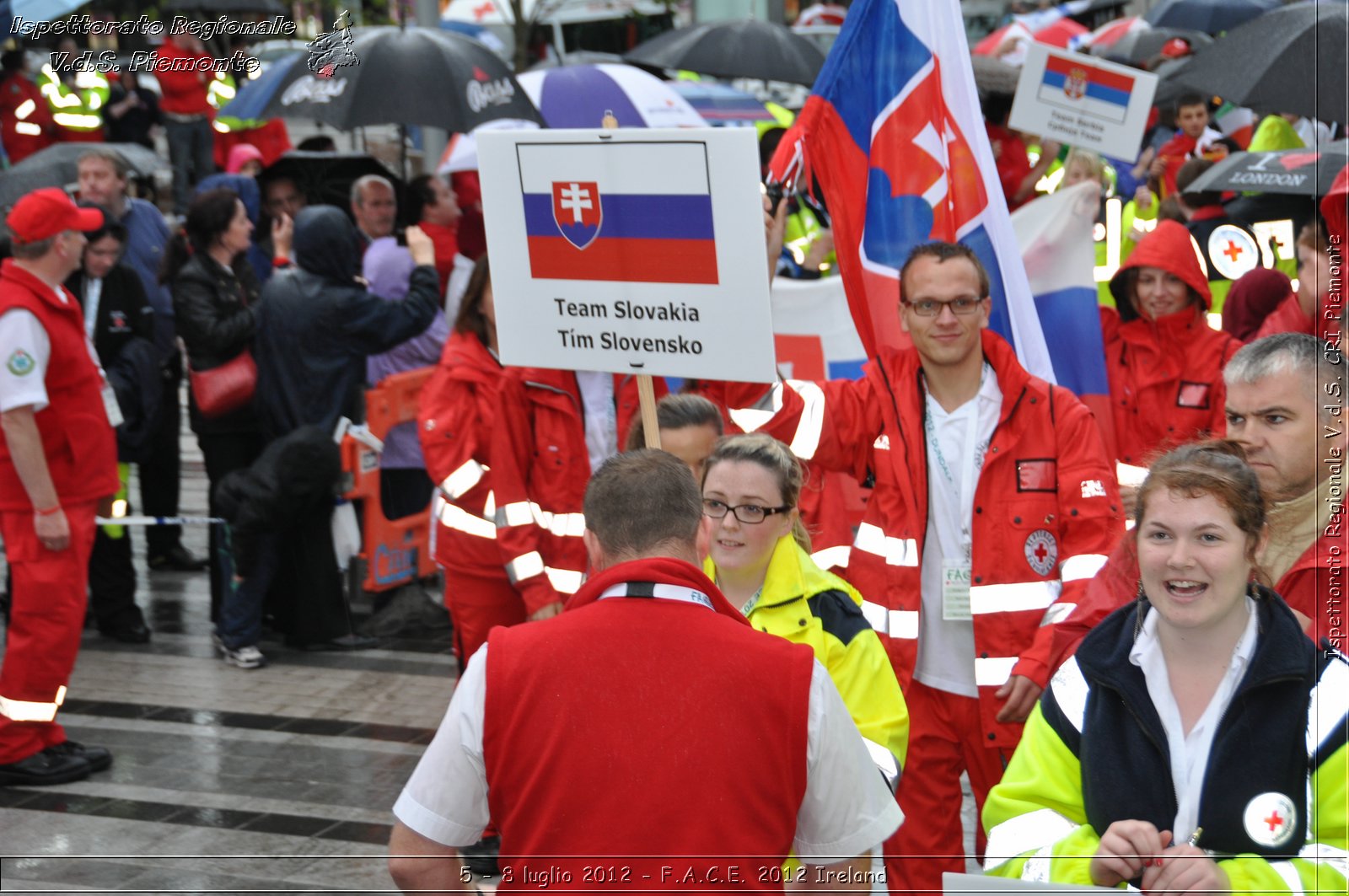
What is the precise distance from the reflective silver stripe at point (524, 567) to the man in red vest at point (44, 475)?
2.17 m

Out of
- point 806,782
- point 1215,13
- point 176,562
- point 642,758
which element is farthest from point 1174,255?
point 1215,13

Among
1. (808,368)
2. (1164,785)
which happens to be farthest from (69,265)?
(1164,785)

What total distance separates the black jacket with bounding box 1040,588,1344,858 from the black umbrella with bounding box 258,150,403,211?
31.1 ft

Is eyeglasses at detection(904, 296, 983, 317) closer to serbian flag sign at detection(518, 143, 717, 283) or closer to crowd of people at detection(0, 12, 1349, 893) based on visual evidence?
crowd of people at detection(0, 12, 1349, 893)

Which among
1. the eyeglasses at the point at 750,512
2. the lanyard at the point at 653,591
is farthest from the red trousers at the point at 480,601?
the lanyard at the point at 653,591

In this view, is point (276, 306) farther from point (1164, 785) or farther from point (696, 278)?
point (1164, 785)

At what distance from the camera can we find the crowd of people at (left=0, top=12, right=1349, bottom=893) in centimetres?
270

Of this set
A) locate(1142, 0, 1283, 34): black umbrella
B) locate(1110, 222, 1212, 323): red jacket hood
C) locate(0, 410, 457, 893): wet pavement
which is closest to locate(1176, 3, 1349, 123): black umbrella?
locate(1110, 222, 1212, 323): red jacket hood

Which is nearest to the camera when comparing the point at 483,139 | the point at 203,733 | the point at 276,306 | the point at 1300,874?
the point at 1300,874

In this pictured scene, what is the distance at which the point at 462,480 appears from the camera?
5.98 meters

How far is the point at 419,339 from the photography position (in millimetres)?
9273

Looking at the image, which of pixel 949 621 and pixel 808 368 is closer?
pixel 949 621

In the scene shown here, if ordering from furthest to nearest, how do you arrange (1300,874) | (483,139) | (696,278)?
(483,139) → (696,278) → (1300,874)

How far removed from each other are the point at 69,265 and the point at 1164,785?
5454 mm
